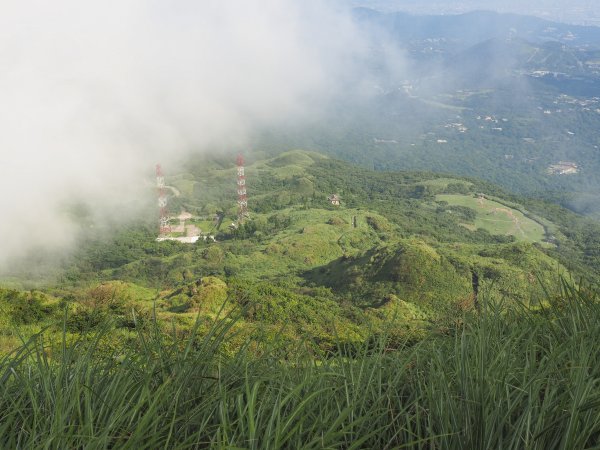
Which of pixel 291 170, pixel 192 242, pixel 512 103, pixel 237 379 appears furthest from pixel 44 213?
pixel 512 103

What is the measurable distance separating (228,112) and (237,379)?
645 feet

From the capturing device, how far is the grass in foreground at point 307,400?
150cm

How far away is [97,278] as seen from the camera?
5488 centimetres

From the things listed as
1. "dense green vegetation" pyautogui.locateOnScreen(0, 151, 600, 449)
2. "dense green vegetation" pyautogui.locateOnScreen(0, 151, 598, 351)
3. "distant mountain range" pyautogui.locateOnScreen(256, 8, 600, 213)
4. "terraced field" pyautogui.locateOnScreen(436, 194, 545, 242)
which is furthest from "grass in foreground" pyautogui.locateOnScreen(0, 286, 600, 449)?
"distant mountain range" pyautogui.locateOnScreen(256, 8, 600, 213)

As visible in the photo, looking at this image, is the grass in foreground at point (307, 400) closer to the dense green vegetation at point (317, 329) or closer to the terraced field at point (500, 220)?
the dense green vegetation at point (317, 329)

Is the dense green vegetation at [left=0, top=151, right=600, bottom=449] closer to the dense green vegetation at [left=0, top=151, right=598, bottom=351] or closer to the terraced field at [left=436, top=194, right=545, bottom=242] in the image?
the dense green vegetation at [left=0, top=151, right=598, bottom=351]

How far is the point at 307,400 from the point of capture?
149cm

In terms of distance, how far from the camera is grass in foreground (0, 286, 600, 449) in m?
1.50

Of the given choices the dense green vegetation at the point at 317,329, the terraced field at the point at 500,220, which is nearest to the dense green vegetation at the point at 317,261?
the dense green vegetation at the point at 317,329

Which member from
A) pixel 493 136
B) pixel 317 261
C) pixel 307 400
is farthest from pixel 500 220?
pixel 493 136

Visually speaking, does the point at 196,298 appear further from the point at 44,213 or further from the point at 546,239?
the point at 44,213

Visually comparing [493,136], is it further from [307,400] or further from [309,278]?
[307,400]

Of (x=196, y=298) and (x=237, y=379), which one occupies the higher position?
(x=237, y=379)

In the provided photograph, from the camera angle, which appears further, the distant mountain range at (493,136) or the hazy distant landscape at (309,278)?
the distant mountain range at (493,136)
